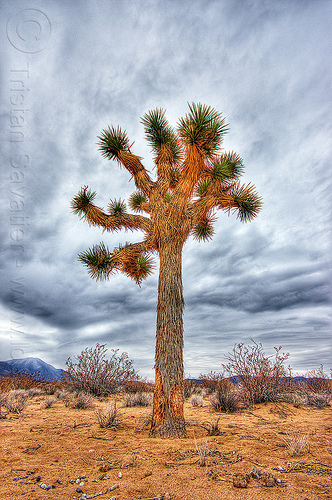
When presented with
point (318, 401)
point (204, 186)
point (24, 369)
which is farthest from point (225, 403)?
point (24, 369)

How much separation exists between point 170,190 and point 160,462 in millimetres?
6231

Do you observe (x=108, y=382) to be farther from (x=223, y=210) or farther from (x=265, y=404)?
(x=223, y=210)

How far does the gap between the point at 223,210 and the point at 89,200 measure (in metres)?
3.92

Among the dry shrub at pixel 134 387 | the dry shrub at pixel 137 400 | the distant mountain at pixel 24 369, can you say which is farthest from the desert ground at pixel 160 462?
the distant mountain at pixel 24 369

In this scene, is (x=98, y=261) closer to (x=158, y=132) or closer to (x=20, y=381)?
(x=158, y=132)

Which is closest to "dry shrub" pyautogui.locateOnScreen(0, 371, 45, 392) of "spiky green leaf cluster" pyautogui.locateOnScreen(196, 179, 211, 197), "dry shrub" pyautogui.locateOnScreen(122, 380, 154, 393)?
"dry shrub" pyautogui.locateOnScreen(122, 380, 154, 393)

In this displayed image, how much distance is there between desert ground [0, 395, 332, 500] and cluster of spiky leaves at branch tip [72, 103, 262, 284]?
3.88 m

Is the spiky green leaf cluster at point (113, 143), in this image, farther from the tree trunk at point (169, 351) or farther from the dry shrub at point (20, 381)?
the dry shrub at point (20, 381)

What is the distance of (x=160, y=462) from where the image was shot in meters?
3.54

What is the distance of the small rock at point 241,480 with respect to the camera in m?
2.66

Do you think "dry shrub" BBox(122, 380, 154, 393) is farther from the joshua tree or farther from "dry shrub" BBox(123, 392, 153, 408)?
the joshua tree

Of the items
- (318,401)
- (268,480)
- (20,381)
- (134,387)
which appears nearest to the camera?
(268,480)

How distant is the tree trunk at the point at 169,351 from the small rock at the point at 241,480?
7.67 ft

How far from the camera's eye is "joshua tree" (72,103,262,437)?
5.36m
